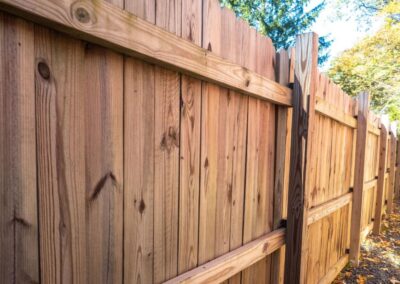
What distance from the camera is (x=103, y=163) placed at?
856 mm

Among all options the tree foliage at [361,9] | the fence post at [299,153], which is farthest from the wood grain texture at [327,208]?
the tree foliage at [361,9]

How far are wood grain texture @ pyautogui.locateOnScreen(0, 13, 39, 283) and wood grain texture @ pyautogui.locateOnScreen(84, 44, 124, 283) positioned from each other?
0.15 meters

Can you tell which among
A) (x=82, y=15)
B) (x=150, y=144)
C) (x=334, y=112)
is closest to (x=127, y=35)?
(x=82, y=15)

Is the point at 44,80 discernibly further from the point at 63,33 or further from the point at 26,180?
the point at 26,180

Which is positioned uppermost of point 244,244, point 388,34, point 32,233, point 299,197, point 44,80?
point 388,34

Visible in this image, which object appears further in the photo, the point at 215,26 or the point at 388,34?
the point at 388,34

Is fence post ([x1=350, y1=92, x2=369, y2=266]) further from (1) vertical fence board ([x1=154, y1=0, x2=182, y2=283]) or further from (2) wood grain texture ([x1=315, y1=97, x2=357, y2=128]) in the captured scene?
(1) vertical fence board ([x1=154, y1=0, x2=182, y2=283])

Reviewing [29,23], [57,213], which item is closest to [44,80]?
[29,23]

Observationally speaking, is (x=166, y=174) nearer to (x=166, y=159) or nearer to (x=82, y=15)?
(x=166, y=159)

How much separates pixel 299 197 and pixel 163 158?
1175mm

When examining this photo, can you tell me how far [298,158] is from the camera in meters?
1.79

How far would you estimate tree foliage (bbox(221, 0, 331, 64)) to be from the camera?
1203cm

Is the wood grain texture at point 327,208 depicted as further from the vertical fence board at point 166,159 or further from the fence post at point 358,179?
the vertical fence board at point 166,159

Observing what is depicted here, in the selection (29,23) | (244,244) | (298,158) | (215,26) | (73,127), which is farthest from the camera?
(298,158)
